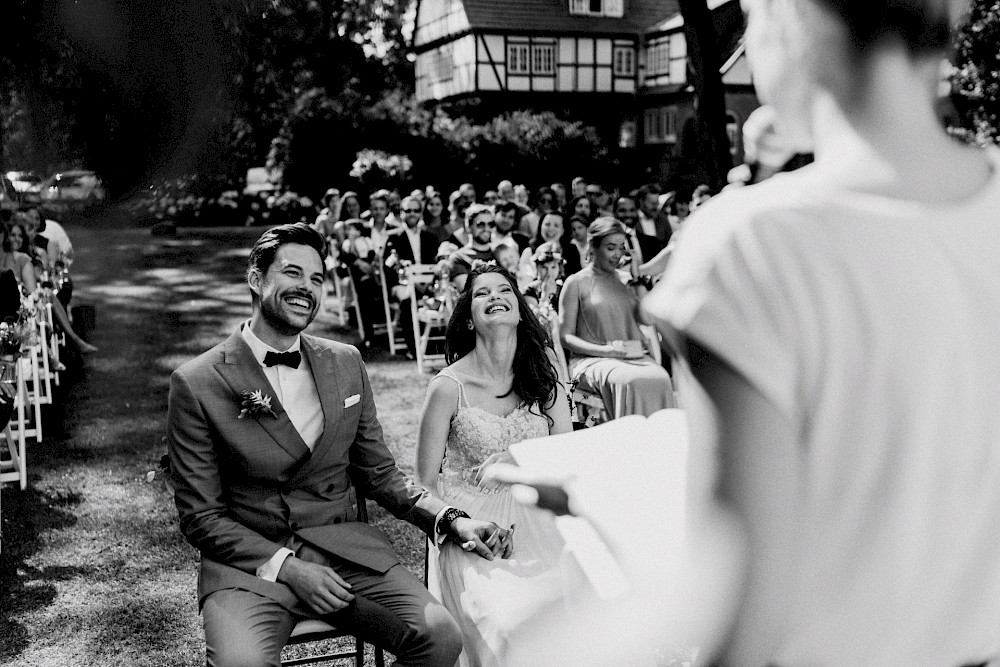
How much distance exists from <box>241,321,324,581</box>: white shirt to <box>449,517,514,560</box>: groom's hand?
59 centimetres

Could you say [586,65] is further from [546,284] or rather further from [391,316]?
[546,284]

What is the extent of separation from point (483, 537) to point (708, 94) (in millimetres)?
13639

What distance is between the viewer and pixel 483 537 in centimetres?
347

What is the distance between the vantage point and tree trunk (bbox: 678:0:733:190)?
51.7 ft

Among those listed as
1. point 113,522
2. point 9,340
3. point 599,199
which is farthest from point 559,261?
point 599,199

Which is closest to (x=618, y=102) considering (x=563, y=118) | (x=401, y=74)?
(x=563, y=118)

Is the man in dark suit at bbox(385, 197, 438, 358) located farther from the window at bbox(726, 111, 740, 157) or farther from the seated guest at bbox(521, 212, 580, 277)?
the window at bbox(726, 111, 740, 157)

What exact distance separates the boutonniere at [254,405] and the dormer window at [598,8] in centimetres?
3968

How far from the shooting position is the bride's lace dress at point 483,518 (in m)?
3.30

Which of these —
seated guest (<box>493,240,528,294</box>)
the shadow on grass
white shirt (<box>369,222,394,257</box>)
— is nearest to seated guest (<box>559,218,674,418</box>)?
seated guest (<box>493,240,528,294</box>)

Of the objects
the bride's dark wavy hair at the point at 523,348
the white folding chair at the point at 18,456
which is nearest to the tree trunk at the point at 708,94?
the white folding chair at the point at 18,456

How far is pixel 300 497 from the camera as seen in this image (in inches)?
137

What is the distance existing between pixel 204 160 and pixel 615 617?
109 cm

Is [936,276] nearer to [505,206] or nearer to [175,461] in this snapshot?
[175,461]
